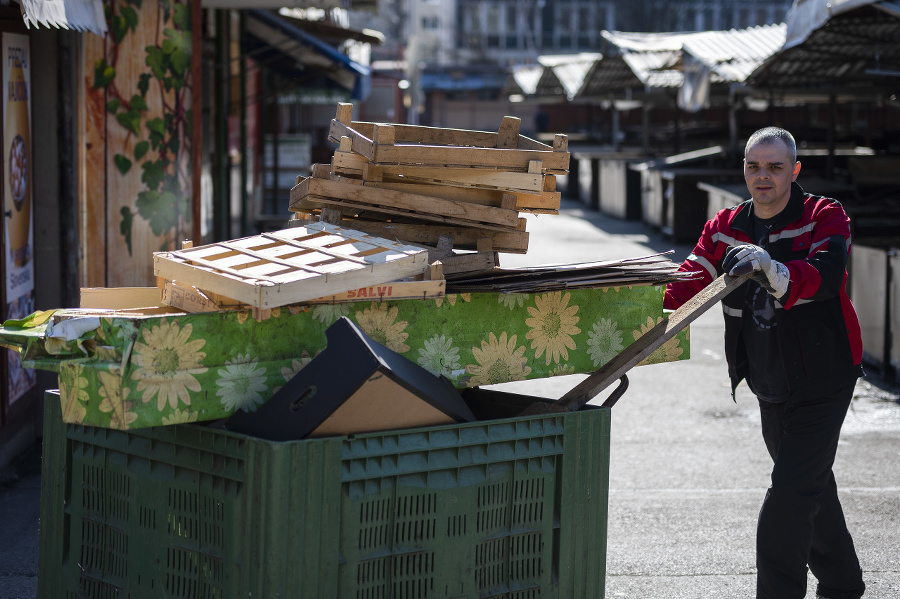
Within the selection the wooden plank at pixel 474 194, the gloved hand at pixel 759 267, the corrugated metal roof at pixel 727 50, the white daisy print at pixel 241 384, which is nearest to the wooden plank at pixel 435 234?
the wooden plank at pixel 474 194

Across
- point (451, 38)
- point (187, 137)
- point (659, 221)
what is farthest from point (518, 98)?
point (451, 38)

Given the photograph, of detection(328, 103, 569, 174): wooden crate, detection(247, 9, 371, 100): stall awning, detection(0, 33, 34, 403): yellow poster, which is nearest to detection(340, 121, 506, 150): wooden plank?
detection(328, 103, 569, 174): wooden crate

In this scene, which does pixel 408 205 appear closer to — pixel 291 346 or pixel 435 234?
pixel 435 234

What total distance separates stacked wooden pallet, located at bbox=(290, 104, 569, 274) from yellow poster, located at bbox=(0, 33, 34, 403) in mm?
2764

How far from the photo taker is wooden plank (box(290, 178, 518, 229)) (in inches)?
147

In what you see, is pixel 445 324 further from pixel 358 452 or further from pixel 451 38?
pixel 451 38

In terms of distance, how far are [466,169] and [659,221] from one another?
52.5 ft

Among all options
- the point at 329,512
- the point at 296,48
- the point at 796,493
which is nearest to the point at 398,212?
the point at 329,512

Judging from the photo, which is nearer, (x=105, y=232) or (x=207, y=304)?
(x=207, y=304)

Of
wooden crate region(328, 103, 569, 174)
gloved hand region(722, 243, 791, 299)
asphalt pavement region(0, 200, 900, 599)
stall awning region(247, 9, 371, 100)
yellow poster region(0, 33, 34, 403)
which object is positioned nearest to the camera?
gloved hand region(722, 243, 791, 299)

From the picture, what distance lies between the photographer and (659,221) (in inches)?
761

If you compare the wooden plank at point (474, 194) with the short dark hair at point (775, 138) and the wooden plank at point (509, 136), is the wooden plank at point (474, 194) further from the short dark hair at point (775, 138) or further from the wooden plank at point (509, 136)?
the short dark hair at point (775, 138)

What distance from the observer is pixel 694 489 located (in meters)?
6.08

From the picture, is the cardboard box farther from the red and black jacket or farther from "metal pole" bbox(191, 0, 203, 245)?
"metal pole" bbox(191, 0, 203, 245)
